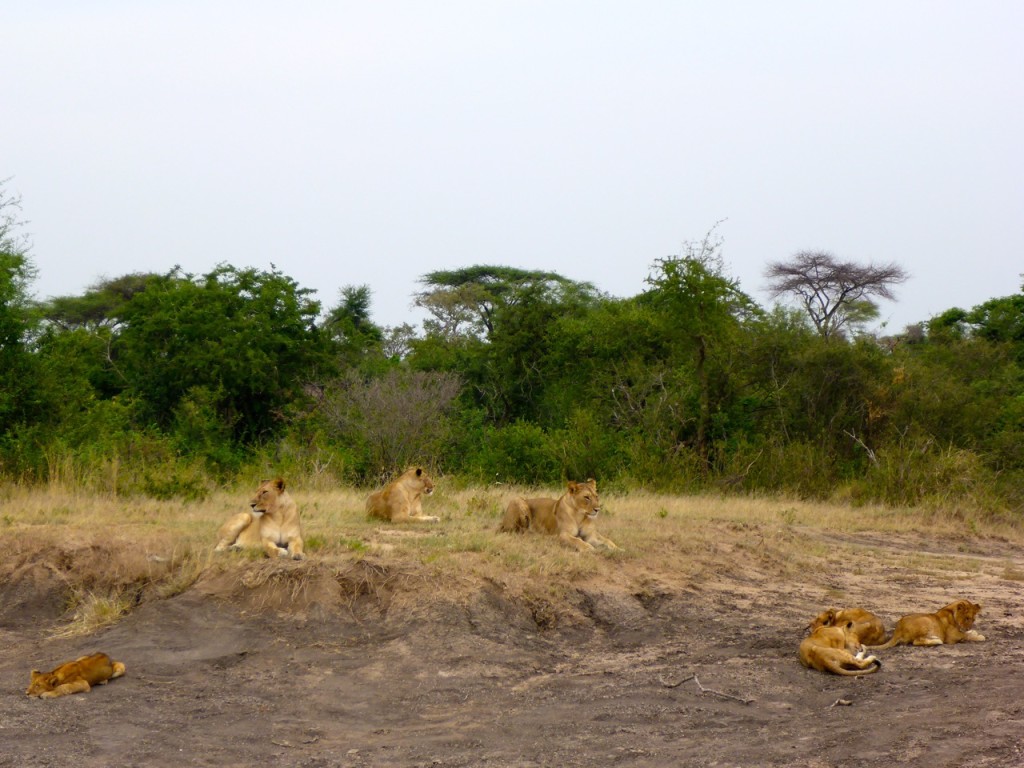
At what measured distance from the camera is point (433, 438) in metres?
20.5

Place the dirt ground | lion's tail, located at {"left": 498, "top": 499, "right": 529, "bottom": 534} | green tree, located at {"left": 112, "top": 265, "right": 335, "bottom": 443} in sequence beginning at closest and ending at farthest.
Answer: the dirt ground → lion's tail, located at {"left": 498, "top": 499, "right": 529, "bottom": 534} → green tree, located at {"left": 112, "top": 265, "right": 335, "bottom": 443}

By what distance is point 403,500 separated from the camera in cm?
1388

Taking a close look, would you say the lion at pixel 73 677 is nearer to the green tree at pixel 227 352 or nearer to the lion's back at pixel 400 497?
the lion's back at pixel 400 497

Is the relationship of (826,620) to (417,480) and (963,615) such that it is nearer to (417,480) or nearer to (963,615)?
(963,615)

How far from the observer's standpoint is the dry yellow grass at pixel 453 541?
10867mm

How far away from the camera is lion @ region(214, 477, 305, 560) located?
449 inches

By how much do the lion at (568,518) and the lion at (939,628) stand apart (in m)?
3.55

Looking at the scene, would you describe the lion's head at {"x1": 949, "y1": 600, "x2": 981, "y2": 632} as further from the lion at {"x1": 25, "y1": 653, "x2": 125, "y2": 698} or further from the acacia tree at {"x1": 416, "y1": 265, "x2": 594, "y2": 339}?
the acacia tree at {"x1": 416, "y1": 265, "x2": 594, "y2": 339}

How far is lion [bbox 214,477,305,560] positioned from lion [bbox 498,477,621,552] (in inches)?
102

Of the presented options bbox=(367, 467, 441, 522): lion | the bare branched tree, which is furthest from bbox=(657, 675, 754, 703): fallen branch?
the bare branched tree

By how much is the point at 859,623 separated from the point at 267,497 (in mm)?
5664

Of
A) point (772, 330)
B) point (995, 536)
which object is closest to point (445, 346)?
point (772, 330)

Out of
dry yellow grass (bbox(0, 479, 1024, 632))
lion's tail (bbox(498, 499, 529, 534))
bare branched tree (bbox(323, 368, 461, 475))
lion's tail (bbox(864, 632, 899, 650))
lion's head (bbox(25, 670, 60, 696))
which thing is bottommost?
lion's head (bbox(25, 670, 60, 696))

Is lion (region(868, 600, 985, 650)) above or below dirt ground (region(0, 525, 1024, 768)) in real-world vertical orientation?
above
